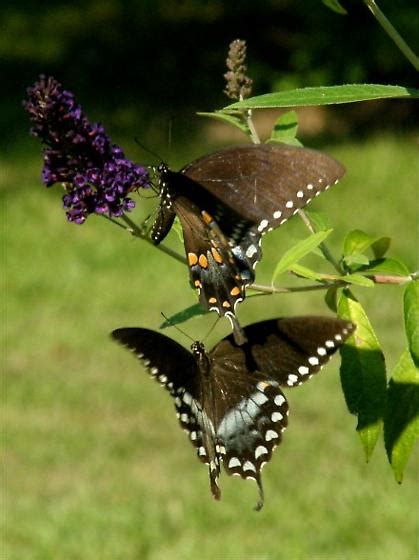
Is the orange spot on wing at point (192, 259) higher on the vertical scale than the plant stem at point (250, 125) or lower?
lower

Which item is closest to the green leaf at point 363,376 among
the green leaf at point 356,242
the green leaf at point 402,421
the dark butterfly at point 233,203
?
the green leaf at point 402,421

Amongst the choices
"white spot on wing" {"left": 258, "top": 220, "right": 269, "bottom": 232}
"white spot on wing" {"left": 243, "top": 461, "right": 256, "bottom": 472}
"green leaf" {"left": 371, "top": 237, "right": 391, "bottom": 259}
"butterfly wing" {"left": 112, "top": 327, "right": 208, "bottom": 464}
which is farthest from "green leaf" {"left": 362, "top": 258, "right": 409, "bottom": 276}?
"white spot on wing" {"left": 243, "top": 461, "right": 256, "bottom": 472}

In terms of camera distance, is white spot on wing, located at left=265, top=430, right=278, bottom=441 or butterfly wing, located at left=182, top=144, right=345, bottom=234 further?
white spot on wing, located at left=265, top=430, right=278, bottom=441

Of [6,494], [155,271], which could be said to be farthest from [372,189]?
[6,494]

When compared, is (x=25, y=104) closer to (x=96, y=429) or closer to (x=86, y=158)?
(x=86, y=158)

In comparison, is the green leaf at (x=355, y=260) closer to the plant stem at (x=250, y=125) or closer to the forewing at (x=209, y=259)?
the forewing at (x=209, y=259)

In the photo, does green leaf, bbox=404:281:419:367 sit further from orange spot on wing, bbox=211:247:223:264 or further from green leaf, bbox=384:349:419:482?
orange spot on wing, bbox=211:247:223:264

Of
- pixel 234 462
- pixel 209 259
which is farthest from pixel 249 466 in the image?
pixel 209 259
